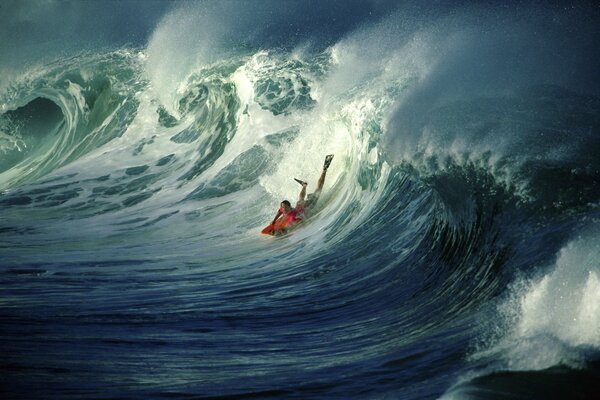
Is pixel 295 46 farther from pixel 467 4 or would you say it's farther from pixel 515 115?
pixel 515 115

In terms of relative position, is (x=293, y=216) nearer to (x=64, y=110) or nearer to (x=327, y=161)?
(x=327, y=161)

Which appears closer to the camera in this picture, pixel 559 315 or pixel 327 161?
pixel 559 315

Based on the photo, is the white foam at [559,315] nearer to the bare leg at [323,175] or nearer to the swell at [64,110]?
the bare leg at [323,175]

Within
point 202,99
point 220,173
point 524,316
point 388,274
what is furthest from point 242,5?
point 524,316

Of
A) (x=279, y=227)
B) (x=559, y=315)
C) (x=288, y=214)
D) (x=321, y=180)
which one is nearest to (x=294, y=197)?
(x=321, y=180)

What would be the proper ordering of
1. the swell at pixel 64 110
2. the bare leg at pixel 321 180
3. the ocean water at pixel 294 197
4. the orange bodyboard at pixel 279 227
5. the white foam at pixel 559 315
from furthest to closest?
the swell at pixel 64 110 < the bare leg at pixel 321 180 < the orange bodyboard at pixel 279 227 < the ocean water at pixel 294 197 < the white foam at pixel 559 315

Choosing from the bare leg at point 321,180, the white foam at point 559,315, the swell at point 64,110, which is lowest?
the white foam at point 559,315

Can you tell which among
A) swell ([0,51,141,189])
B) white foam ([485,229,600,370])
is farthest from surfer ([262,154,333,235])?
swell ([0,51,141,189])

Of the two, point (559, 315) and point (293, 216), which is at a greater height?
point (293, 216)

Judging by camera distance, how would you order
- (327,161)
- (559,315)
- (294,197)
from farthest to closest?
(294,197) → (327,161) → (559,315)

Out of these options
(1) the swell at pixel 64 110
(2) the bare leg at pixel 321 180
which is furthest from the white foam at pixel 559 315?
(1) the swell at pixel 64 110
